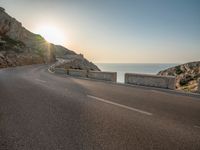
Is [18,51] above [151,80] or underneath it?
above

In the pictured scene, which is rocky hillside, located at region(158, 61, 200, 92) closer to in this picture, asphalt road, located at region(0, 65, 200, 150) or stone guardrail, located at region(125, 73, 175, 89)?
stone guardrail, located at region(125, 73, 175, 89)

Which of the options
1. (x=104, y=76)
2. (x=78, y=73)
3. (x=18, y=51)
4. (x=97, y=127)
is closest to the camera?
(x=97, y=127)

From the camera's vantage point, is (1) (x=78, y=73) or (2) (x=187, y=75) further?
(2) (x=187, y=75)

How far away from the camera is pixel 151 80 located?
13062 mm

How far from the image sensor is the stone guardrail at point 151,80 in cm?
1203

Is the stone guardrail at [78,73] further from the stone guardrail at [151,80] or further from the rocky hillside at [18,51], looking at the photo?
the rocky hillside at [18,51]

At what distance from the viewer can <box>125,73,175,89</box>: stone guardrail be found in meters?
12.0

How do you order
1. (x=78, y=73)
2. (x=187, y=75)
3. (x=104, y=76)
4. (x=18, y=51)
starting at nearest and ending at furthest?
(x=104, y=76), (x=78, y=73), (x=187, y=75), (x=18, y=51)

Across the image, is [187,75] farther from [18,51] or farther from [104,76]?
[18,51]

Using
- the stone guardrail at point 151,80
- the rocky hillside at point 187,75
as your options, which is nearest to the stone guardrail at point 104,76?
the stone guardrail at point 151,80

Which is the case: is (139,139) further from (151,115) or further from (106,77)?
(106,77)

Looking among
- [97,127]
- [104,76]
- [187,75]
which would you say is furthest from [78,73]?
[187,75]

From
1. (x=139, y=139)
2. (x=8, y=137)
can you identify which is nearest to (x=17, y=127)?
(x=8, y=137)

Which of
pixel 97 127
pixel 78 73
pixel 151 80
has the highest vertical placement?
pixel 78 73
